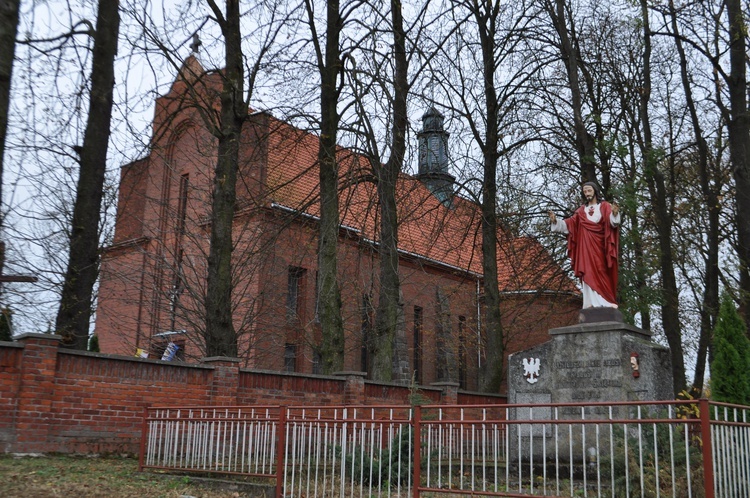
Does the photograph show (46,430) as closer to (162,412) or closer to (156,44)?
(162,412)

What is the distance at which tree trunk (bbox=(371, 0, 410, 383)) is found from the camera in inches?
576

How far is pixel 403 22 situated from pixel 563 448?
983cm

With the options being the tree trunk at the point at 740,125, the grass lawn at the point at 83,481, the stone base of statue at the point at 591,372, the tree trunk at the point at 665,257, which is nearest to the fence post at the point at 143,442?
the grass lawn at the point at 83,481

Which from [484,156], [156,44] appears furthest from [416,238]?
[156,44]

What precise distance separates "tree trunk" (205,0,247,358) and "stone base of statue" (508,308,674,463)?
534 centimetres

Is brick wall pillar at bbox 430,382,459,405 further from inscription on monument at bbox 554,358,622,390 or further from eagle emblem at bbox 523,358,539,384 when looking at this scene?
inscription on monument at bbox 554,358,622,390

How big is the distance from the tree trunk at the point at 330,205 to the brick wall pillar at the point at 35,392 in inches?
219

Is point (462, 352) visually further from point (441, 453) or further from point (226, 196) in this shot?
point (441, 453)

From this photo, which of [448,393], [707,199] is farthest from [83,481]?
[707,199]

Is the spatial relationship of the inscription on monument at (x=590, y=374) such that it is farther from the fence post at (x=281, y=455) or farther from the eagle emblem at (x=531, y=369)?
the fence post at (x=281, y=455)

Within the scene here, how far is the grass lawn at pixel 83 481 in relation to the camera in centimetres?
756

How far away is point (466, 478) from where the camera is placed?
987 centimetres

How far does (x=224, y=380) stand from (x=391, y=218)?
5.06m

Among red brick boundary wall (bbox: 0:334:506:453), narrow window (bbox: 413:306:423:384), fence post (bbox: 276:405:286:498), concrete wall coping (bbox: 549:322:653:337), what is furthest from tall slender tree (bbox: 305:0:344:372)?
narrow window (bbox: 413:306:423:384)
